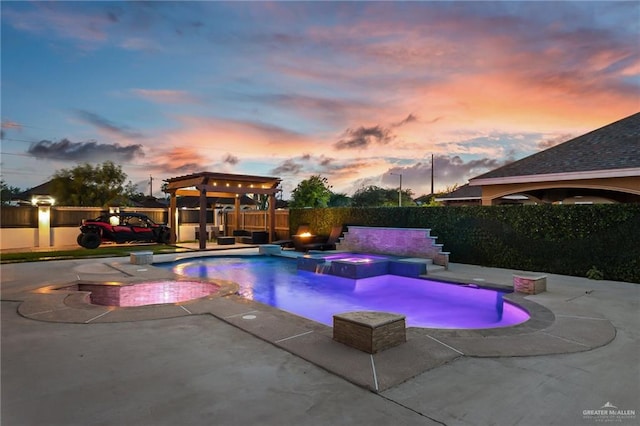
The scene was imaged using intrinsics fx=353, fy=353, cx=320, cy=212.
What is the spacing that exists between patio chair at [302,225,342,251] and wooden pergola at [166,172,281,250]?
4045 mm

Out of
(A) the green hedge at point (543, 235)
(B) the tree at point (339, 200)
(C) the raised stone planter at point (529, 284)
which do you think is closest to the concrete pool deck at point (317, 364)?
(C) the raised stone planter at point (529, 284)

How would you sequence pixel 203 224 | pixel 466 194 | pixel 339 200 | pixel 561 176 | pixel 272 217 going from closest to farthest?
pixel 561 176, pixel 203 224, pixel 272 217, pixel 466 194, pixel 339 200

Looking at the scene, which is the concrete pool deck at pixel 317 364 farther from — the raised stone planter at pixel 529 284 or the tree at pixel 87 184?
the tree at pixel 87 184

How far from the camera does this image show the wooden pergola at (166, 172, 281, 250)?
17.0 metres

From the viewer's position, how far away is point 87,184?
2358 centimetres

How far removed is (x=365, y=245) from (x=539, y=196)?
28.6ft

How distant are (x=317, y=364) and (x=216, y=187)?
586 inches

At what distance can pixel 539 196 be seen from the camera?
644 inches

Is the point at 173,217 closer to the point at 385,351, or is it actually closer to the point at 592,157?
the point at 385,351

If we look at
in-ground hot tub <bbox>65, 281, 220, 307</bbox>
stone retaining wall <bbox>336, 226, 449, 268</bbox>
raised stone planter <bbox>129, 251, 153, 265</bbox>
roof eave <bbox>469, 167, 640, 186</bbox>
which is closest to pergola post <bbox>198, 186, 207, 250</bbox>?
raised stone planter <bbox>129, 251, 153, 265</bbox>

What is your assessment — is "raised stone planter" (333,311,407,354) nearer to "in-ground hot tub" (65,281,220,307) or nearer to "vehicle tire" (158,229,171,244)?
"in-ground hot tub" (65,281,220,307)

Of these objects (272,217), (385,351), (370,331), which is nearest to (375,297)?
(385,351)

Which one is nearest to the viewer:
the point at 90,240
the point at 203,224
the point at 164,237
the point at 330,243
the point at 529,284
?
the point at 529,284

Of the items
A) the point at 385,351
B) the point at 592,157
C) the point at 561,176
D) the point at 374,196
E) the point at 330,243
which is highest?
the point at 374,196
